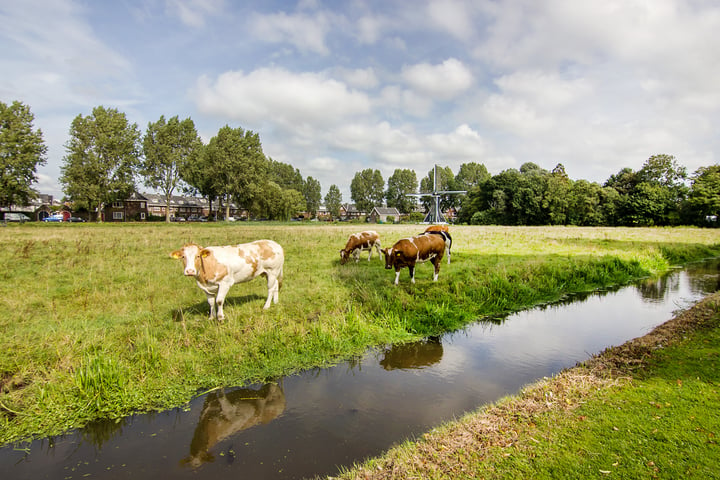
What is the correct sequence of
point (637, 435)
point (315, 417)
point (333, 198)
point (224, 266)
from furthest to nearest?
point (333, 198) < point (224, 266) < point (315, 417) < point (637, 435)

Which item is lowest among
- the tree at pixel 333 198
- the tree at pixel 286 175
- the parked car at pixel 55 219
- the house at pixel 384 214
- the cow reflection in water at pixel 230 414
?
the cow reflection in water at pixel 230 414

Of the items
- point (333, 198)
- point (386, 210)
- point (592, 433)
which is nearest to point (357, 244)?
point (592, 433)

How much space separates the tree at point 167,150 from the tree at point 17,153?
50.1ft

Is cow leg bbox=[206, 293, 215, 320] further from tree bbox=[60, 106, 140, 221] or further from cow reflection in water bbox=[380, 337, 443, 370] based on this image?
tree bbox=[60, 106, 140, 221]

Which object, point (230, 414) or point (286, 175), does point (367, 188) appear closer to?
point (286, 175)

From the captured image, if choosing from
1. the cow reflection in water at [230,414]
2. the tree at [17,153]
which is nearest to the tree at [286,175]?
the tree at [17,153]

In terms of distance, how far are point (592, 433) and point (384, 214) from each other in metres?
123

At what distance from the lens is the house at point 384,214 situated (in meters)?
125

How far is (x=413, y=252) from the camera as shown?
1235 centimetres

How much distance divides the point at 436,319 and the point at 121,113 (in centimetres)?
7083

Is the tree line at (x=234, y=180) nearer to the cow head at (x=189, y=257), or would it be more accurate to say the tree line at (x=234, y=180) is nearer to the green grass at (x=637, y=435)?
the cow head at (x=189, y=257)

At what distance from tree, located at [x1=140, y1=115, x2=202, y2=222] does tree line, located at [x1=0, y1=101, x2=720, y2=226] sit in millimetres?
171

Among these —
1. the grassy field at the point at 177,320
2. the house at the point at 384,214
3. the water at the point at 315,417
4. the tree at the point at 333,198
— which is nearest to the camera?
the water at the point at 315,417

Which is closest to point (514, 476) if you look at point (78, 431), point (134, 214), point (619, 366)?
point (619, 366)
